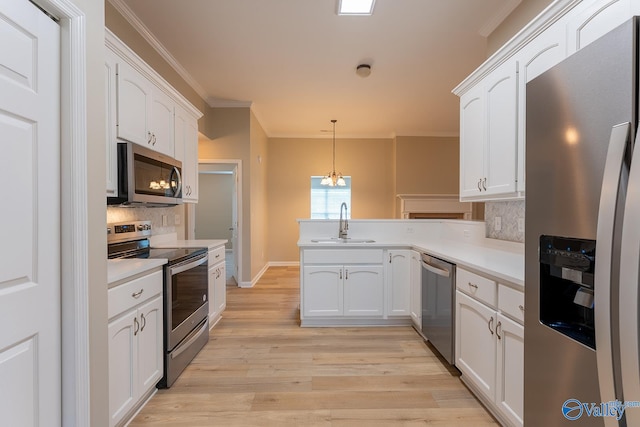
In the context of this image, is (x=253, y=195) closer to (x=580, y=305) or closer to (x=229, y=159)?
(x=229, y=159)

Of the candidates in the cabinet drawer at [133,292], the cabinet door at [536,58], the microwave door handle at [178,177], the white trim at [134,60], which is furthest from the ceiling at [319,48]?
the cabinet drawer at [133,292]

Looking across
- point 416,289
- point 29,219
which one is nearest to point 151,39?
point 29,219

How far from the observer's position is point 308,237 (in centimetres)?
373

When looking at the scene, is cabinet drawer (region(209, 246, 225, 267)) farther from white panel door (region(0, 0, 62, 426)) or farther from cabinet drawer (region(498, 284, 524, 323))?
cabinet drawer (region(498, 284, 524, 323))

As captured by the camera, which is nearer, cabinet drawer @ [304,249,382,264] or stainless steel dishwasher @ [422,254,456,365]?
stainless steel dishwasher @ [422,254,456,365]

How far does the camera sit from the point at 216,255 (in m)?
3.09

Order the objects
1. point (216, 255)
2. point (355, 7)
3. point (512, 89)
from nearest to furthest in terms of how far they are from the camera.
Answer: point (512, 89) → point (355, 7) → point (216, 255)

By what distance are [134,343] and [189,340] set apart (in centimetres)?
69

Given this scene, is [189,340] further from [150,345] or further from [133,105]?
[133,105]

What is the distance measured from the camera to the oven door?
2.06 metres

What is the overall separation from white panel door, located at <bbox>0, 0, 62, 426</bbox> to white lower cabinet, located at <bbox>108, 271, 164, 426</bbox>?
415mm

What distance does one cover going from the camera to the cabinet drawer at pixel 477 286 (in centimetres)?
171

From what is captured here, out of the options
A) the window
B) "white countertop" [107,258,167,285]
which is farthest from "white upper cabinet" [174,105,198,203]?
the window

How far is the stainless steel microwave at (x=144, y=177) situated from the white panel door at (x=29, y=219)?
0.95 meters
